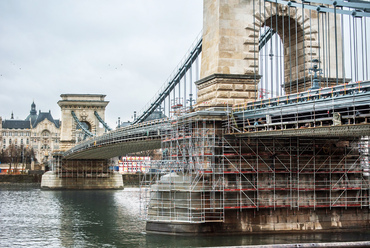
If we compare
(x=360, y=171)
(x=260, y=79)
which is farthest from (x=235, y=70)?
(x=360, y=171)

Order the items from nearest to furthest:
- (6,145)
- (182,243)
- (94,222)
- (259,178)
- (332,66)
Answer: (182,243) < (259,178) < (332,66) < (94,222) < (6,145)

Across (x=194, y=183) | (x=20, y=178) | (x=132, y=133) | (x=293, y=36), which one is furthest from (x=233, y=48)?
(x=20, y=178)

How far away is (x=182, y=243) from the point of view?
30.6 meters

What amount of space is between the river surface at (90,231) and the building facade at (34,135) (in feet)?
Result: 404

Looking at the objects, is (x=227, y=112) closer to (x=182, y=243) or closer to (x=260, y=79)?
(x=260, y=79)

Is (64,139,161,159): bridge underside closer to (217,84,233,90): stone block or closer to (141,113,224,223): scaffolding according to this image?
(217,84,233,90): stone block

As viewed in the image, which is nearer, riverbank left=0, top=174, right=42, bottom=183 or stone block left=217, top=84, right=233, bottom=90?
stone block left=217, top=84, right=233, bottom=90

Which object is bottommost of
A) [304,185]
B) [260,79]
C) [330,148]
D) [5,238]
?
[5,238]

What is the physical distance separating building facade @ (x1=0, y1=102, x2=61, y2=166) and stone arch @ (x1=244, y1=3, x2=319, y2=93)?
148409mm

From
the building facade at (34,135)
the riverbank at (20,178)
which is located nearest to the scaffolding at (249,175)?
the riverbank at (20,178)

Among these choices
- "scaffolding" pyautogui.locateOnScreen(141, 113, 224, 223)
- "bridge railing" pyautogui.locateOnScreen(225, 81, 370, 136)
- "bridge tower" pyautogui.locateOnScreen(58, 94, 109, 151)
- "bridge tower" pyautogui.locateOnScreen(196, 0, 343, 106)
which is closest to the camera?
"bridge railing" pyautogui.locateOnScreen(225, 81, 370, 136)

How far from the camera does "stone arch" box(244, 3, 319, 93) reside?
36312 millimetres

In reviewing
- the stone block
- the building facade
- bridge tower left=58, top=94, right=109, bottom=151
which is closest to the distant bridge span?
the stone block

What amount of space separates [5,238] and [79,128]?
7284 cm
